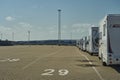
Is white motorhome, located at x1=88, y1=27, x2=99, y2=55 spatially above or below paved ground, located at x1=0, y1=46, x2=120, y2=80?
above

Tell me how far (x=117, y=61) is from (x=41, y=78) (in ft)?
20.6

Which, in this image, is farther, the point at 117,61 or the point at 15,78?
the point at 117,61

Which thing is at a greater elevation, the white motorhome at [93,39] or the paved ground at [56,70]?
the white motorhome at [93,39]

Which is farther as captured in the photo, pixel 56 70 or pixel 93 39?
pixel 93 39

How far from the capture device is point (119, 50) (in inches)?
836

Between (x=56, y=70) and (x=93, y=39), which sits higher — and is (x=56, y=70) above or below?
below

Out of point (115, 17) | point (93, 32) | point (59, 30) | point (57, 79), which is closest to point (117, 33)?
point (115, 17)

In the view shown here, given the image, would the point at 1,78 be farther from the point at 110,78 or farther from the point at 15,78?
the point at 110,78

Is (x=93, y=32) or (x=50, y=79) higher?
(x=93, y=32)

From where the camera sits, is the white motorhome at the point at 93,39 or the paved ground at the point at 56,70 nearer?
the paved ground at the point at 56,70

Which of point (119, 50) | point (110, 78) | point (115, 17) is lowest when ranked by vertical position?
point (110, 78)

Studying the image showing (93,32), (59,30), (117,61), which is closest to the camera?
(117,61)

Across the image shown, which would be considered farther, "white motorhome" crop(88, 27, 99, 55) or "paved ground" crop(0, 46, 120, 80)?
"white motorhome" crop(88, 27, 99, 55)

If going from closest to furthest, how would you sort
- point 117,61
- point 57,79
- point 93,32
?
point 57,79
point 117,61
point 93,32
